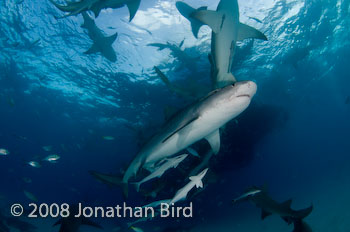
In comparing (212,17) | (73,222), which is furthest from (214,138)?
(73,222)

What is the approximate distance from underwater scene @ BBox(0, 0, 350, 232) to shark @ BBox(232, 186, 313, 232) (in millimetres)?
37

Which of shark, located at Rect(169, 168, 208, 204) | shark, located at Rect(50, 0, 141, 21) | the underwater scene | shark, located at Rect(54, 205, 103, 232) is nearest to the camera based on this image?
shark, located at Rect(169, 168, 208, 204)

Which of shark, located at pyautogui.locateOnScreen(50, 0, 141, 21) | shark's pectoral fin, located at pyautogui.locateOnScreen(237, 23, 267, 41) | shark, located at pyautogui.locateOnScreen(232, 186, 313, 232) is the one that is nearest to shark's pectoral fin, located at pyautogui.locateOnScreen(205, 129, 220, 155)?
shark, located at pyautogui.locateOnScreen(232, 186, 313, 232)

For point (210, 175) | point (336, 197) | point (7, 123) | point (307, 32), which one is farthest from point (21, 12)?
point (336, 197)

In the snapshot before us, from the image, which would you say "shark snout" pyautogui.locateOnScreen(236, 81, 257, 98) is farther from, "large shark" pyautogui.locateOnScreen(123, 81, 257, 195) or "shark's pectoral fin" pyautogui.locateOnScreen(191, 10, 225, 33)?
"shark's pectoral fin" pyautogui.locateOnScreen(191, 10, 225, 33)

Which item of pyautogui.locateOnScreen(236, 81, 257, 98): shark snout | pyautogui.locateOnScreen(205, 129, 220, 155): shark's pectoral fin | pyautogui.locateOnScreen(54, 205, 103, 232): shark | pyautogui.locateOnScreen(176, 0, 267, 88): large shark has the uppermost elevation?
pyautogui.locateOnScreen(176, 0, 267, 88): large shark

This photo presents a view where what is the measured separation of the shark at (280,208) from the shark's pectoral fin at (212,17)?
4.34m

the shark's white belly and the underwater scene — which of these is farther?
the underwater scene

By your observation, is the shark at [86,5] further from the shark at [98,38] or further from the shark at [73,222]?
the shark at [98,38]

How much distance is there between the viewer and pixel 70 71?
1839cm

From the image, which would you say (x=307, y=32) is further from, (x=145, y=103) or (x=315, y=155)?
(x=315, y=155)

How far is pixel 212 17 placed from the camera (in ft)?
12.8

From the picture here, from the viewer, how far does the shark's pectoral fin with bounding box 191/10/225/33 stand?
3.87 m

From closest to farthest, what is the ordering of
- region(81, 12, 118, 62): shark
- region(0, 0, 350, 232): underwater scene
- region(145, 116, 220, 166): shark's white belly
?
region(145, 116, 220, 166): shark's white belly < region(0, 0, 350, 232): underwater scene < region(81, 12, 118, 62): shark
